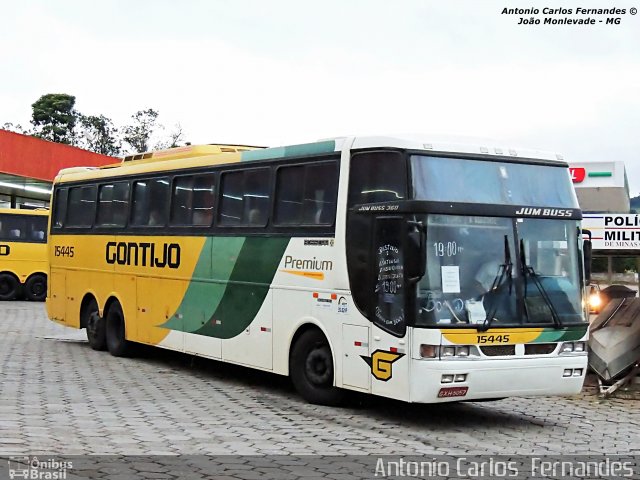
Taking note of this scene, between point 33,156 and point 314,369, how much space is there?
24.8 meters

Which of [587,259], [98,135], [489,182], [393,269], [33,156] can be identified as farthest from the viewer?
[98,135]

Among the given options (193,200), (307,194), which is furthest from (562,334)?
(193,200)

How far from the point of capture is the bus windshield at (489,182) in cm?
988

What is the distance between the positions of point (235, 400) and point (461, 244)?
358 cm

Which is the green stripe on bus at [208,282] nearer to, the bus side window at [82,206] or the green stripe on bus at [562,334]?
the bus side window at [82,206]

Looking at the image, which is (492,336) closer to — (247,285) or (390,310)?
A: (390,310)

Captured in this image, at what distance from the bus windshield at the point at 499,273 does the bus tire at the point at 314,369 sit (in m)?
1.83

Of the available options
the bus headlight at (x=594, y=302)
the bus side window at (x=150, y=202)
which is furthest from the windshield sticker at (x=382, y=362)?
the bus headlight at (x=594, y=302)

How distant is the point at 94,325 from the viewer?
16.8 meters

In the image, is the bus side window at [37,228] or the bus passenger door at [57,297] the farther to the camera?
the bus side window at [37,228]

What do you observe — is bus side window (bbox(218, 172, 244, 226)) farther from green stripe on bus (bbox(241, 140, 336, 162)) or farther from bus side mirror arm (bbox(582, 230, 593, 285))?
bus side mirror arm (bbox(582, 230, 593, 285))

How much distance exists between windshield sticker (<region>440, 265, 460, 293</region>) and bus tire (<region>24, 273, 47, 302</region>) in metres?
25.4

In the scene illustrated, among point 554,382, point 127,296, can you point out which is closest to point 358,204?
point 554,382

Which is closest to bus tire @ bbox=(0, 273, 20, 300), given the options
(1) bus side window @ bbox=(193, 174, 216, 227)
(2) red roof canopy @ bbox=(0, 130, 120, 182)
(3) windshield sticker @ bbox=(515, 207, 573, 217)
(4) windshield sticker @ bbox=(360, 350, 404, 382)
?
(2) red roof canopy @ bbox=(0, 130, 120, 182)
